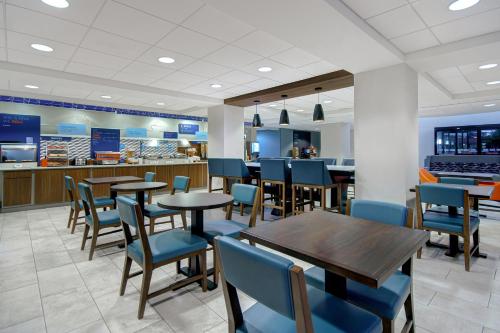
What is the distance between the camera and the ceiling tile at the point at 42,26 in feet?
9.18

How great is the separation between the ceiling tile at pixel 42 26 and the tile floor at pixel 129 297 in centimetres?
276

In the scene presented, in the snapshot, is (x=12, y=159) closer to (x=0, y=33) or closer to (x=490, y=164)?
(x=0, y=33)

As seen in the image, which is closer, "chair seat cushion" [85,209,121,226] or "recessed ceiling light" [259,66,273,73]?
"chair seat cushion" [85,209,121,226]

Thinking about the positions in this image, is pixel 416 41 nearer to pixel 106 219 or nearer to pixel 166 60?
pixel 166 60

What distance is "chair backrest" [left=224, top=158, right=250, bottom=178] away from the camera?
5293mm

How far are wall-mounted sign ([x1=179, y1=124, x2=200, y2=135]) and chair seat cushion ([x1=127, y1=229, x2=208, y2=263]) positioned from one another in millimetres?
7688

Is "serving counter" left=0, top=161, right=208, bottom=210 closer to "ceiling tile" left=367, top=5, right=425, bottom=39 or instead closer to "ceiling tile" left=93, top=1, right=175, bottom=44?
"ceiling tile" left=93, top=1, right=175, bottom=44

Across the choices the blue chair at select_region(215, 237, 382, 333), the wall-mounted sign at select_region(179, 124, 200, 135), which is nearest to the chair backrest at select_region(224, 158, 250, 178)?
the blue chair at select_region(215, 237, 382, 333)

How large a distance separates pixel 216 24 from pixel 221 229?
89.2 inches

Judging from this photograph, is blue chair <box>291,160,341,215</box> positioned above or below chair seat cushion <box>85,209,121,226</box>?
above

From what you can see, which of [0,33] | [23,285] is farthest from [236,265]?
[0,33]

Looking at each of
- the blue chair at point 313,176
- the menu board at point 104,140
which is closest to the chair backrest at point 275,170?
the blue chair at point 313,176

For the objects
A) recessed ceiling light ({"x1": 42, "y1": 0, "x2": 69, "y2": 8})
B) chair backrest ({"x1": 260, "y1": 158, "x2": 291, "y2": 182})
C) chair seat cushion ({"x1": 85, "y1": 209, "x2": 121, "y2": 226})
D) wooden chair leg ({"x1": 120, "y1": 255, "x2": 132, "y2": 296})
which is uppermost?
recessed ceiling light ({"x1": 42, "y1": 0, "x2": 69, "y2": 8})

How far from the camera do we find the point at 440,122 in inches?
396
